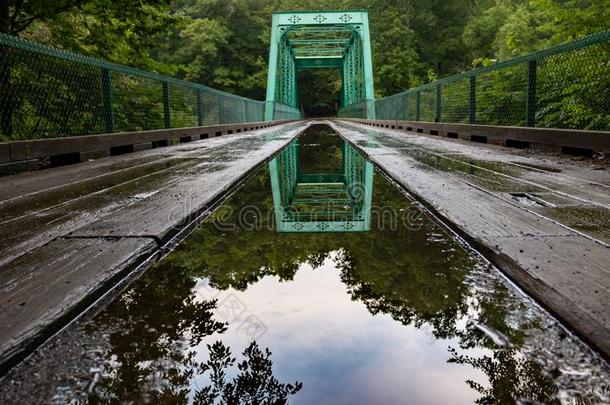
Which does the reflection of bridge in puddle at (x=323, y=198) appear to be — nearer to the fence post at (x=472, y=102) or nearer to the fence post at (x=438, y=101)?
the fence post at (x=472, y=102)

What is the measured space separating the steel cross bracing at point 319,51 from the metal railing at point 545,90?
529 inches

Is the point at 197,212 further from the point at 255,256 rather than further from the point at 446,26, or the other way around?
the point at 446,26

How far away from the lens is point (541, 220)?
1.86m

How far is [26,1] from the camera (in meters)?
7.53

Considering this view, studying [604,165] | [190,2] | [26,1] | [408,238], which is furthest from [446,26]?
[408,238]

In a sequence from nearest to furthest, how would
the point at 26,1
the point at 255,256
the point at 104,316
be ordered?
the point at 104,316
the point at 255,256
the point at 26,1

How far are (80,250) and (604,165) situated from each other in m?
3.56

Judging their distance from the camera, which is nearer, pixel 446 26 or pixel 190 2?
pixel 446 26

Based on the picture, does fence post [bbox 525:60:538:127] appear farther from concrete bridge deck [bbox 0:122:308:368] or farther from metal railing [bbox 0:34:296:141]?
metal railing [bbox 0:34:296:141]

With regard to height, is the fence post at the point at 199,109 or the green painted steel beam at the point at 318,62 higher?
the green painted steel beam at the point at 318,62

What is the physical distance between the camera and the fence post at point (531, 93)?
5.56 meters

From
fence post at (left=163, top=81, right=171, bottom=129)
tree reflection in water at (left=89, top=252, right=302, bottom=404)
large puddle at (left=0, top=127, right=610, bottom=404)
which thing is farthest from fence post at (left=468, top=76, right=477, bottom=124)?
tree reflection in water at (left=89, top=252, right=302, bottom=404)

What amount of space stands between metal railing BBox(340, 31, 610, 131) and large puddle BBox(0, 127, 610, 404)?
3503 mm

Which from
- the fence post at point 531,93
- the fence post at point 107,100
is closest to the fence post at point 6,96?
the fence post at point 107,100
